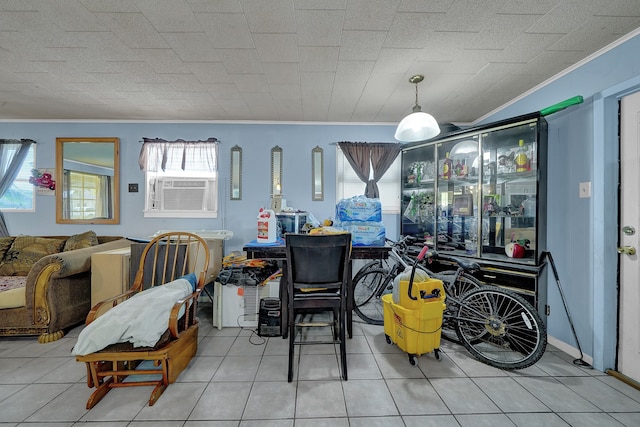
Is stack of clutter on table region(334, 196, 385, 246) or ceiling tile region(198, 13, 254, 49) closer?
ceiling tile region(198, 13, 254, 49)

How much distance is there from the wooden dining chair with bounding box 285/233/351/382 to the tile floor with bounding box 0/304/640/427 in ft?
0.77

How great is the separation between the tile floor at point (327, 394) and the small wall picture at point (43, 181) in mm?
2141

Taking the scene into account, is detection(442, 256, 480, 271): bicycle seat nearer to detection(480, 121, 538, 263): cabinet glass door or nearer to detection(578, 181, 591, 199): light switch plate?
detection(480, 121, 538, 263): cabinet glass door

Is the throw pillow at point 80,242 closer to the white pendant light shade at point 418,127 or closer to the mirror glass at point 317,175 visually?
the mirror glass at point 317,175

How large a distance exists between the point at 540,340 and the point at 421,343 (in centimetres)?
86

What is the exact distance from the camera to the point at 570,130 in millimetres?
2191

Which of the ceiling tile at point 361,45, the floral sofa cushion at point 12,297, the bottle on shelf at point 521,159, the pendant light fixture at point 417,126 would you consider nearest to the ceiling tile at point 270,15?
the ceiling tile at point 361,45

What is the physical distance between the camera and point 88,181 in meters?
3.50

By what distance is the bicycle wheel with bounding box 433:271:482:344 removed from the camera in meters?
2.24

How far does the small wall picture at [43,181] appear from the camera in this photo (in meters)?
3.41

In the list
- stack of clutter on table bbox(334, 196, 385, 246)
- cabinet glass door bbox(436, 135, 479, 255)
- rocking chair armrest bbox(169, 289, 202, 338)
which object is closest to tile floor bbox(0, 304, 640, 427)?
rocking chair armrest bbox(169, 289, 202, 338)

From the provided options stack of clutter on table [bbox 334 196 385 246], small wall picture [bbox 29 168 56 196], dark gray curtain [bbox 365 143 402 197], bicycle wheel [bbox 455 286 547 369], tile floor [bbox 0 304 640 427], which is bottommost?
tile floor [bbox 0 304 640 427]

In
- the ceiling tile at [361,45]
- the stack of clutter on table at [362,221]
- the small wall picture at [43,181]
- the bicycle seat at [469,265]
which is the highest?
the ceiling tile at [361,45]

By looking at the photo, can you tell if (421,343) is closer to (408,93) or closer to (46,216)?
(408,93)
